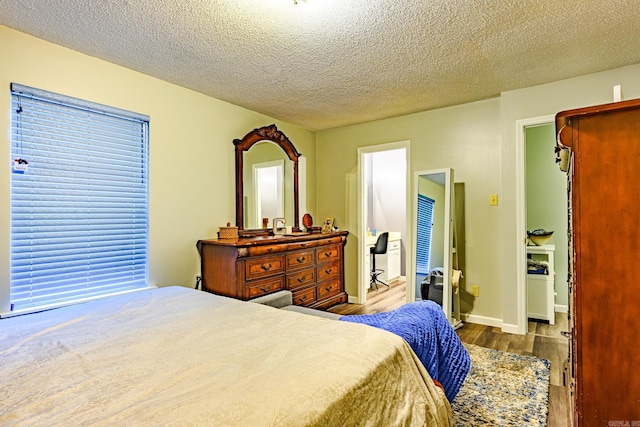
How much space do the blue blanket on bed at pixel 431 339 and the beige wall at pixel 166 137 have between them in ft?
6.18

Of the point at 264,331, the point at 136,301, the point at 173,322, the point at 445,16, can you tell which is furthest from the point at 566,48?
the point at 136,301

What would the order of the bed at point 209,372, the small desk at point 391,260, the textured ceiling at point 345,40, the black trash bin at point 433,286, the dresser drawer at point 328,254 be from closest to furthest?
the bed at point 209,372 < the textured ceiling at point 345,40 < the black trash bin at point 433,286 < the dresser drawer at point 328,254 < the small desk at point 391,260

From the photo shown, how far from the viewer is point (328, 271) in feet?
13.2

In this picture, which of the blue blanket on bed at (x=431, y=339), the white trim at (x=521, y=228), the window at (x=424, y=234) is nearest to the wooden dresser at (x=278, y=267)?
the window at (x=424, y=234)

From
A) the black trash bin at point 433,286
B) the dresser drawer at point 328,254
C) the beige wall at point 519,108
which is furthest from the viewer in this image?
the dresser drawer at point 328,254

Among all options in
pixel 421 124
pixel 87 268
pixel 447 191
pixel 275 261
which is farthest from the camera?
pixel 421 124

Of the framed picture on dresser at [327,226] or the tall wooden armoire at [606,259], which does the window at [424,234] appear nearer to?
the framed picture on dresser at [327,226]

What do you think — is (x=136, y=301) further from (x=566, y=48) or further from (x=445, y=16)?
(x=566, y=48)

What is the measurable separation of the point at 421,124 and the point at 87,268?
363 centimetres

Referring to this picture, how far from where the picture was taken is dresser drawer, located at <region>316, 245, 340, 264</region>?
12.7 ft

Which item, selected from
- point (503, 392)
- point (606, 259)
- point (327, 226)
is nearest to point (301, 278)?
point (327, 226)

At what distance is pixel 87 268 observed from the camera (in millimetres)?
2459

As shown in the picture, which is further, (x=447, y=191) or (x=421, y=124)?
(x=421, y=124)

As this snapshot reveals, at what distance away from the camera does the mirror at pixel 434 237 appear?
3428 millimetres
